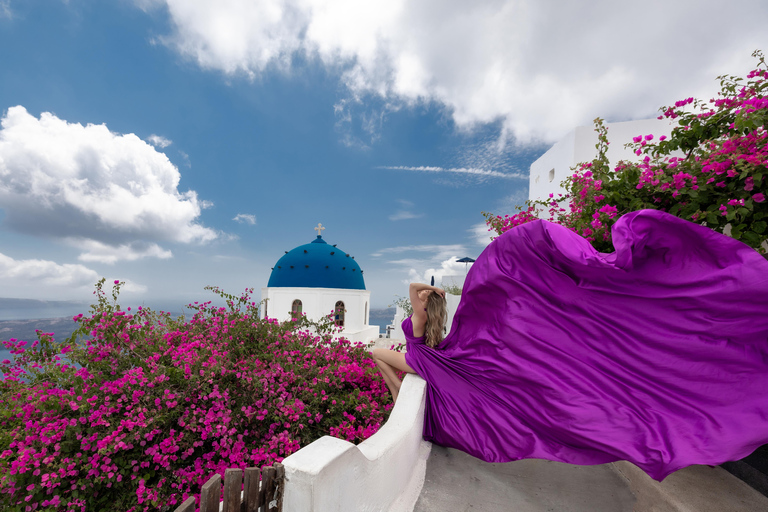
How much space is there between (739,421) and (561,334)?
1097 mm

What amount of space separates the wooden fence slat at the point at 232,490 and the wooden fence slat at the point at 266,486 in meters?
A: 0.10

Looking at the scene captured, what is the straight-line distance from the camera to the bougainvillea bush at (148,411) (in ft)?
7.36

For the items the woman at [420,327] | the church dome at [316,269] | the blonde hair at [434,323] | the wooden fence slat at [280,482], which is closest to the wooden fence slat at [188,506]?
the wooden fence slat at [280,482]

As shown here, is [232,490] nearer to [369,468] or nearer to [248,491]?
[248,491]

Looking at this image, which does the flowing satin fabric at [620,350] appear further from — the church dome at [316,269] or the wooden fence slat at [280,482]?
the church dome at [316,269]

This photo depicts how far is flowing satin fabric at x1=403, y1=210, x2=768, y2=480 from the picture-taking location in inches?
85.0

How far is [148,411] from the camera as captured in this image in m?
2.42

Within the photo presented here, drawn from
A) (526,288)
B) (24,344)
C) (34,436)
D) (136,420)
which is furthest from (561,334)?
(24,344)

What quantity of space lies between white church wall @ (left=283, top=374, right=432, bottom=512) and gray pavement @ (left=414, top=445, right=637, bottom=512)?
0.50 ft

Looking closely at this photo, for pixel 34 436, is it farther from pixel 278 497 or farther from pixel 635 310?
pixel 635 310

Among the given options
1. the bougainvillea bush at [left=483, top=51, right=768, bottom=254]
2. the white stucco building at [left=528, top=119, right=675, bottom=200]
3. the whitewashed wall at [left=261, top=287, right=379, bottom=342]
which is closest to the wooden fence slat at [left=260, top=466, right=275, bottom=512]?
the bougainvillea bush at [left=483, top=51, right=768, bottom=254]

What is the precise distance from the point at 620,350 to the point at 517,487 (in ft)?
4.43

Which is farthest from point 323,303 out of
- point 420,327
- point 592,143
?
point 420,327

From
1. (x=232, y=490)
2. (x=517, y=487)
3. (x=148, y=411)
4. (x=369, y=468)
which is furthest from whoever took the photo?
(x=517, y=487)
